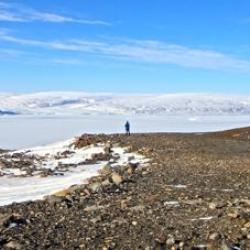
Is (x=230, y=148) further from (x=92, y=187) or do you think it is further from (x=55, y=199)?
(x=55, y=199)

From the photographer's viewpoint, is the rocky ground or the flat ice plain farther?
the flat ice plain

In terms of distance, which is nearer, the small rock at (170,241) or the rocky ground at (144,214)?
the small rock at (170,241)

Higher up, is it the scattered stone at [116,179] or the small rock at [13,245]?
the scattered stone at [116,179]

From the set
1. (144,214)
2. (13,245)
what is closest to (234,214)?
(144,214)

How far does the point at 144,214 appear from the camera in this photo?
13.1 meters

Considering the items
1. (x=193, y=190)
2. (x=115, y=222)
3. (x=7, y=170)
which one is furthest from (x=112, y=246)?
(x=7, y=170)

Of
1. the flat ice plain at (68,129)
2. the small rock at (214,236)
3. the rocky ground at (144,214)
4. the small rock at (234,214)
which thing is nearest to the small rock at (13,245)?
the rocky ground at (144,214)

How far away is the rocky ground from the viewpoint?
10.9 m

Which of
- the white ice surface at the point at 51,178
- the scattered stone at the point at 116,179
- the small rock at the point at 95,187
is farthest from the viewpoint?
the white ice surface at the point at 51,178

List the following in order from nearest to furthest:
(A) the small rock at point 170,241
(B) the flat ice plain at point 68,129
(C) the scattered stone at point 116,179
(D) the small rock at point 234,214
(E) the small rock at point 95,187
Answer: (A) the small rock at point 170,241
(D) the small rock at point 234,214
(E) the small rock at point 95,187
(C) the scattered stone at point 116,179
(B) the flat ice plain at point 68,129

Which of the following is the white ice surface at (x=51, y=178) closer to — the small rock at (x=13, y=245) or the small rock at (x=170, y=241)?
the small rock at (x=13, y=245)

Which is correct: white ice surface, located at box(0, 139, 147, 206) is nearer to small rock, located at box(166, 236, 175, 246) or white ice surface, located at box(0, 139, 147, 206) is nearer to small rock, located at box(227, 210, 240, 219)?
small rock, located at box(227, 210, 240, 219)

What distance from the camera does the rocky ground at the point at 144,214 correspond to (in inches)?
428

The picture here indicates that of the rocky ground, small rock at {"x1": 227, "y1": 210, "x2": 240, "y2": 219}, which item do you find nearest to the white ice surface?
the rocky ground
